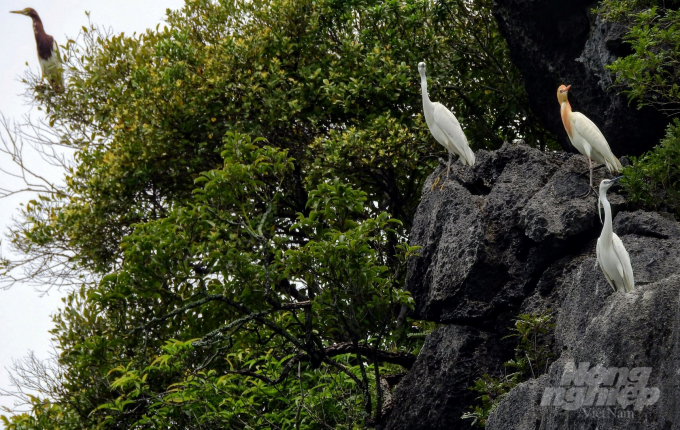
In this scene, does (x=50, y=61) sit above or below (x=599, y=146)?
above

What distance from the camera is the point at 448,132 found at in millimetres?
8938

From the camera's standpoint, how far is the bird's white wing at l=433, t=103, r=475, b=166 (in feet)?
28.2

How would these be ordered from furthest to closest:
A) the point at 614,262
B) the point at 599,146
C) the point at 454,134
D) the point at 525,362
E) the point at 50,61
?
1. the point at 50,61
2. the point at 454,134
3. the point at 599,146
4. the point at 525,362
5. the point at 614,262

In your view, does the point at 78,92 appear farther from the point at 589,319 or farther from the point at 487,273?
the point at 589,319

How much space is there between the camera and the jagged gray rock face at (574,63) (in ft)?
29.1

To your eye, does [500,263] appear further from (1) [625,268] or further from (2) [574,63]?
(2) [574,63]

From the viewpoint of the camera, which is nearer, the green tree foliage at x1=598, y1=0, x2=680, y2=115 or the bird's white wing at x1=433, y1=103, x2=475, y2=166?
the green tree foliage at x1=598, y1=0, x2=680, y2=115

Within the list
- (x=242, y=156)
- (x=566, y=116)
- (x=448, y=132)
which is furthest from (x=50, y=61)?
(x=566, y=116)

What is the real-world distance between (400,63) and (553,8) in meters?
2.75

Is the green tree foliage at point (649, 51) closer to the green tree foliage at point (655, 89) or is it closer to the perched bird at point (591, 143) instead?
the green tree foliage at point (655, 89)

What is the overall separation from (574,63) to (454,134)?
1855 millimetres

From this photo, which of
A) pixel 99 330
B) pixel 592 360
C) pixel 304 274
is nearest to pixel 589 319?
pixel 592 360

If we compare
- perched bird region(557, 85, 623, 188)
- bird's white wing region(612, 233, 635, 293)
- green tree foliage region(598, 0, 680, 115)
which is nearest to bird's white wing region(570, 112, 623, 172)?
perched bird region(557, 85, 623, 188)

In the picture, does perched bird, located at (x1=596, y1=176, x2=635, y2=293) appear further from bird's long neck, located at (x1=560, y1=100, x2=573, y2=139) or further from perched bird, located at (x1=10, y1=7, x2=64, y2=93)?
perched bird, located at (x1=10, y1=7, x2=64, y2=93)
